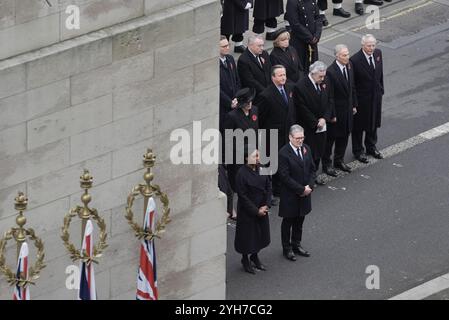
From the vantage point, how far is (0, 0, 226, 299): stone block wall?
17547 mm

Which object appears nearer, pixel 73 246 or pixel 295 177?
pixel 73 246

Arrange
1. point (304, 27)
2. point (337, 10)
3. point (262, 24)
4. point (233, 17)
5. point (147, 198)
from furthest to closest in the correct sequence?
point (337, 10) < point (262, 24) < point (233, 17) < point (304, 27) < point (147, 198)

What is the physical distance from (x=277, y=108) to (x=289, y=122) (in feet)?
0.90

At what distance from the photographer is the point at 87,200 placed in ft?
59.2

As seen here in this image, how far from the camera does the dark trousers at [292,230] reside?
896 inches

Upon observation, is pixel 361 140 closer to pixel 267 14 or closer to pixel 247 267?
pixel 247 267

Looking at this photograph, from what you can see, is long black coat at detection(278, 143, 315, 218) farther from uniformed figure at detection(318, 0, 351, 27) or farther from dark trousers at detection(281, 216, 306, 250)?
uniformed figure at detection(318, 0, 351, 27)

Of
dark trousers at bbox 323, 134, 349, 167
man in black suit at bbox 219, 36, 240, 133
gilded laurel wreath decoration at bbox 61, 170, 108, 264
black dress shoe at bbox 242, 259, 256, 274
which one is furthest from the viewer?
dark trousers at bbox 323, 134, 349, 167

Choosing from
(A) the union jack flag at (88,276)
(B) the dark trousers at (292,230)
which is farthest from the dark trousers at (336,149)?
(A) the union jack flag at (88,276)

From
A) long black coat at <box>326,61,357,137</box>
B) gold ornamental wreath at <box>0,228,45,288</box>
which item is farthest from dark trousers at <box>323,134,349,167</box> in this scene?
gold ornamental wreath at <box>0,228,45,288</box>

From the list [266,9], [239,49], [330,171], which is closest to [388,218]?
[330,171]

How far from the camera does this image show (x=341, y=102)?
25.1m

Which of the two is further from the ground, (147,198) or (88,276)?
(147,198)

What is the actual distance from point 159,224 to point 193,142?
1006 mm
